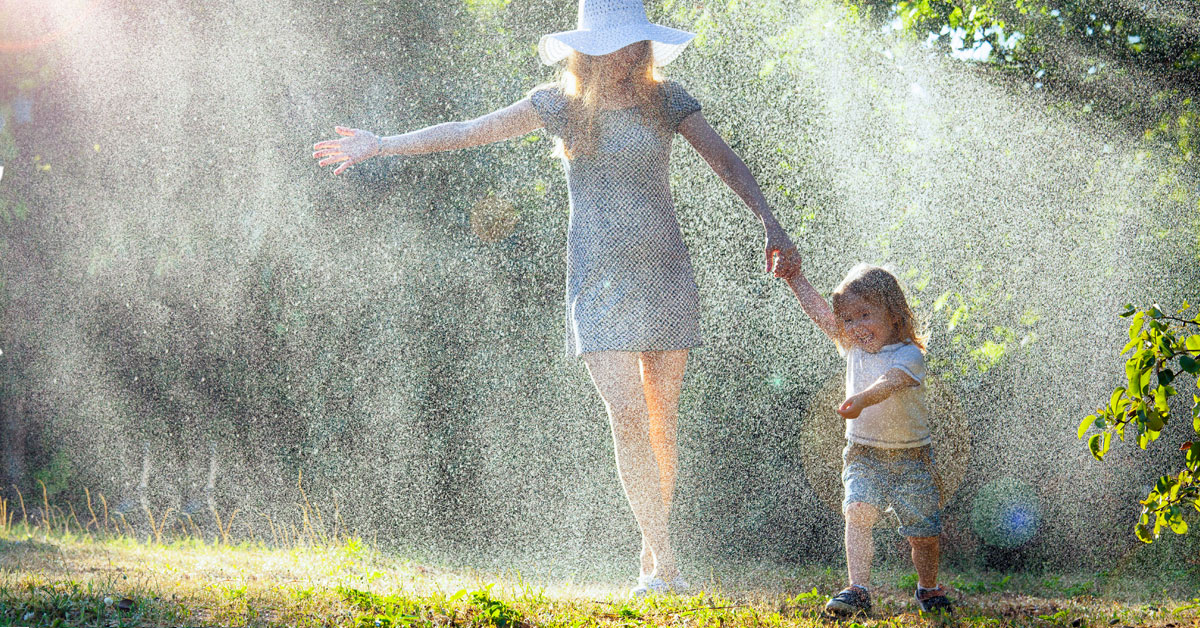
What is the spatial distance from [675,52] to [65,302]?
20.8 feet

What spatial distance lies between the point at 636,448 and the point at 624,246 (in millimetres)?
636

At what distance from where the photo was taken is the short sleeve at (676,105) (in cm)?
349

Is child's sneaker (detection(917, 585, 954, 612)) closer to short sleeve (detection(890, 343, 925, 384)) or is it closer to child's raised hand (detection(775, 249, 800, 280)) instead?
short sleeve (detection(890, 343, 925, 384))

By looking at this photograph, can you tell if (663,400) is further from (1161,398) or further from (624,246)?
(1161,398)

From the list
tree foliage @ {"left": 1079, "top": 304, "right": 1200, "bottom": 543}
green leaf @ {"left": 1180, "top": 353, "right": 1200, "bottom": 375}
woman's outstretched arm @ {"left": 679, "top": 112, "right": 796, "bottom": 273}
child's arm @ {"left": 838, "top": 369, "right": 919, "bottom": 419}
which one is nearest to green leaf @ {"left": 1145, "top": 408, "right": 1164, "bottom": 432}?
tree foliage @ {"left": 1079, "top": 304, "right": 1200, "bottom": 543}

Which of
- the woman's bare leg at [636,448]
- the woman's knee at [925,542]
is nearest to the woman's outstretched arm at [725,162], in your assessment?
the woman's bare leg at [636,448]

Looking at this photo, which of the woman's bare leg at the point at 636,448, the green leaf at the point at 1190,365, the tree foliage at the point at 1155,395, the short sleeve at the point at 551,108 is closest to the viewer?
the green leaf at the point at 1190,365

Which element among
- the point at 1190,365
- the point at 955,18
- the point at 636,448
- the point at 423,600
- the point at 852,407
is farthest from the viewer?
the point at 955,18

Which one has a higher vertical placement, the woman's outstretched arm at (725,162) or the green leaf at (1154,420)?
the woman's outstretched arm at (725,162)

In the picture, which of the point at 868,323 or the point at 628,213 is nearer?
the point at 868,323

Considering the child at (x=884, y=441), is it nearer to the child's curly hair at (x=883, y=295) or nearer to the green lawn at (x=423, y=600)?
the child's curly hair at (x=883, y=295)

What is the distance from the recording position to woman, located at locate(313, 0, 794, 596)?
3.31 metres

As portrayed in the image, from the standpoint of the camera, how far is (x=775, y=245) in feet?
11.1

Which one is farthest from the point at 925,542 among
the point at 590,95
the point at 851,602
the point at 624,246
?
→ the point at 590,95
